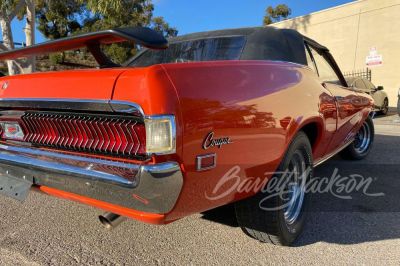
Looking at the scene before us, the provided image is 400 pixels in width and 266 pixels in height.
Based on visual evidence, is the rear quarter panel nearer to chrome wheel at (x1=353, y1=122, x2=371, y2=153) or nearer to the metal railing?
chrome wheel at (x1=353, y1=122, x2=371, y2=153)

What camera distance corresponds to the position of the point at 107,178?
1561 mm

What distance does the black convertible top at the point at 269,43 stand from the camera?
8.32 ft

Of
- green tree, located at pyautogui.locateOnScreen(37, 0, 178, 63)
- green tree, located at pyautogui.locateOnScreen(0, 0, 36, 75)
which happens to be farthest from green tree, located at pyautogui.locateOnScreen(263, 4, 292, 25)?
green tree, located at pyautogui.locateOnScreen(0, 0, 36, 75)

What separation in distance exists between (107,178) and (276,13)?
3087cm

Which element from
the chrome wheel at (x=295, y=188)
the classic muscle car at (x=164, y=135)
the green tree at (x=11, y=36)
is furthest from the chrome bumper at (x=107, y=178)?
the green tree at (x=11, y=36)

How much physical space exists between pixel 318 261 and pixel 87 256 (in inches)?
61.6

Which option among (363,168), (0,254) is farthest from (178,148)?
(363,168)

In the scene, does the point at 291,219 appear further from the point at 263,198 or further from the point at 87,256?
the point at 87,256

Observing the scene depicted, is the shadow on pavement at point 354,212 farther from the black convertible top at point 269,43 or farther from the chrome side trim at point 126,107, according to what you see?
the chrome side trim at point 126,107

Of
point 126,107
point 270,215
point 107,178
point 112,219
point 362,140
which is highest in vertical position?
point 126,107

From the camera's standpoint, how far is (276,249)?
7.50 feet

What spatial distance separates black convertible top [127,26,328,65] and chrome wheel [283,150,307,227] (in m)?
0.80

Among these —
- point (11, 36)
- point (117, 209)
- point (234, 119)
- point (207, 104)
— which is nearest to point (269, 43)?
point (234, 119)

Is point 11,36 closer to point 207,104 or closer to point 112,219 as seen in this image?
point 112,219
